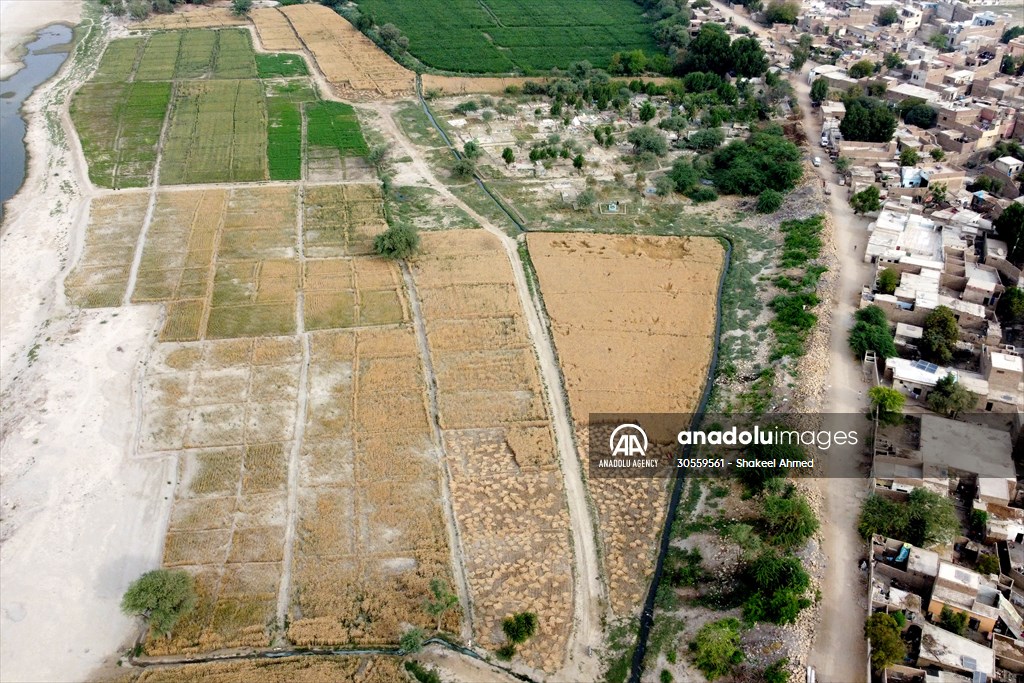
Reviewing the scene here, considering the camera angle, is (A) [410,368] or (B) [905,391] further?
(A) [410,368]

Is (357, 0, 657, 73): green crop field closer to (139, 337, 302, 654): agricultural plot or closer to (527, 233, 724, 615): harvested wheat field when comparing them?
(527, 233, 724, 615): harvested wheat field

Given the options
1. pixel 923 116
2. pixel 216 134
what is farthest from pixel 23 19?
pixel 923 116

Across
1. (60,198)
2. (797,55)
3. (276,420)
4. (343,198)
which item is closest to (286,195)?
(343,198)

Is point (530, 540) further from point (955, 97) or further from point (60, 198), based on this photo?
point (955, 97)

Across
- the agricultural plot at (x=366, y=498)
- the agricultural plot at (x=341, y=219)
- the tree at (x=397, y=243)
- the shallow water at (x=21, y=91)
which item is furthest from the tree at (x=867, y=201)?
the shallow water at (x=21, y=91)

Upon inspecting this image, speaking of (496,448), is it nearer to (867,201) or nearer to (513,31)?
(867,201)

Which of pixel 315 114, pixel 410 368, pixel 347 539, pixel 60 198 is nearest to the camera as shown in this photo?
pixel 347 539
